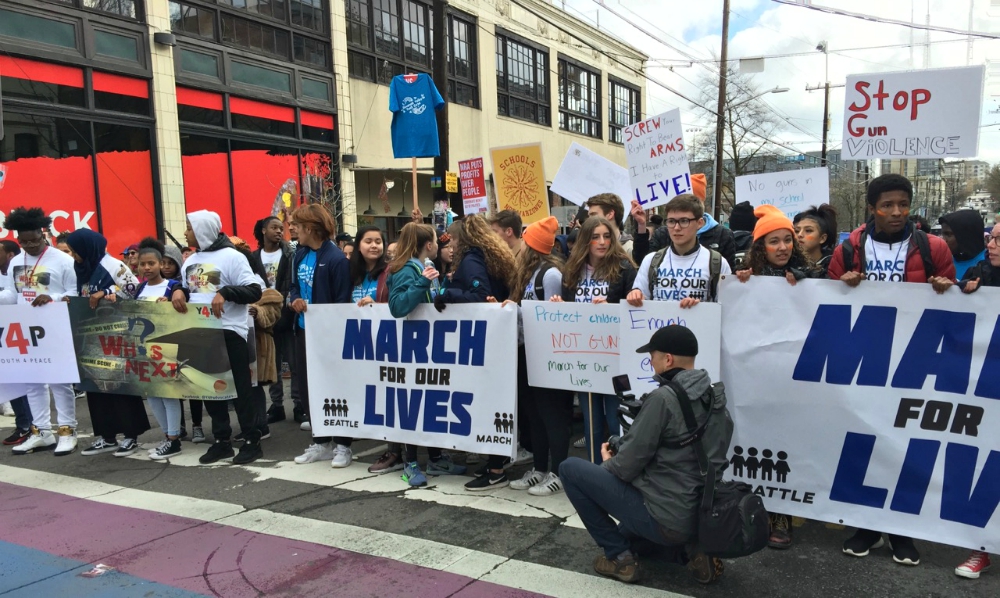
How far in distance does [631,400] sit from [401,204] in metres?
21.6

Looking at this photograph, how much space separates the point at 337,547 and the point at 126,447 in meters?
3.30

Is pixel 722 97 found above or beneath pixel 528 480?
above

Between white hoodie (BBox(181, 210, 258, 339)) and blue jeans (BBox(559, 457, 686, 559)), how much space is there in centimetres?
343

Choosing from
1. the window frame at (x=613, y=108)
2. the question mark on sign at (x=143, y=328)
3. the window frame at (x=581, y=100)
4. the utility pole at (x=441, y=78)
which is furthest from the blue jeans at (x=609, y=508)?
the window frame at (x=613, y=108)

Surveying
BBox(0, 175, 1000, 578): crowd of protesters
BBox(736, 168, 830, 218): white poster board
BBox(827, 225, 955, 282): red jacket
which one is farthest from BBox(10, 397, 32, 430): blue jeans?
BBox(736, 168, 830, 218): white poster board

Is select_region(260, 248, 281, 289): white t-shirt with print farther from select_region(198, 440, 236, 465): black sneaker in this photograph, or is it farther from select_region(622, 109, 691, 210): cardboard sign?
select_region(622, 109, 691, 210): cardboard sign

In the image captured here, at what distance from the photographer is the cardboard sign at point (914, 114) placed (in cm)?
516

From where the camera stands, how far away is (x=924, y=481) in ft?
11.9

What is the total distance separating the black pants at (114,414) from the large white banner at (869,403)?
5191 mm

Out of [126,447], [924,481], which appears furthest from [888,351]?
[126,447]

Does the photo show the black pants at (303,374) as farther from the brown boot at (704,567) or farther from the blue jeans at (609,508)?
the brown boot at (704,567)

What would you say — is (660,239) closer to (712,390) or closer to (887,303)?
(887,303)

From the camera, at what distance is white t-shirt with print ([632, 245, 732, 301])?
4.34 m

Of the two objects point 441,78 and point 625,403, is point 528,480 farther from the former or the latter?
point 441,78
